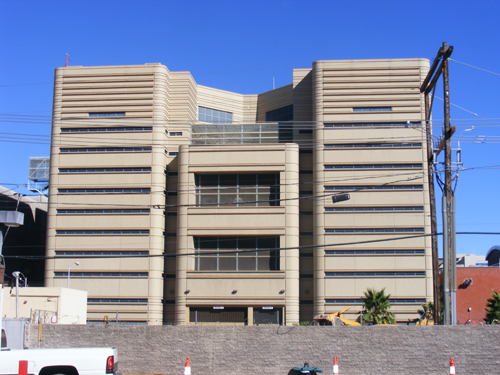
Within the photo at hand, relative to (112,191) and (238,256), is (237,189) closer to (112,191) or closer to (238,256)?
(238,256)

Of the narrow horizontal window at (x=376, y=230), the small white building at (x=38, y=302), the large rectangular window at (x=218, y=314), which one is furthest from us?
the narrow horizontal window at (x=376, y=230)

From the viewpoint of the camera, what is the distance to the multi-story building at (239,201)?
151 ft

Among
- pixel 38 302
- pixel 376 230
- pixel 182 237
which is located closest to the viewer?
pixel 38 302

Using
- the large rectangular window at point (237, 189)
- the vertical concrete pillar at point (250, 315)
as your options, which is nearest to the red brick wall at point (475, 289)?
the large rectangular window at point (237, 189)

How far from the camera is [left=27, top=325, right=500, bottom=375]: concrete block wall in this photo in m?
21.2

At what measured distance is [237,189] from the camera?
4853cm

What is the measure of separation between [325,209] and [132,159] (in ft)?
57.1

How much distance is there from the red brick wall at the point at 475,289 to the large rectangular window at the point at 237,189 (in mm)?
18752

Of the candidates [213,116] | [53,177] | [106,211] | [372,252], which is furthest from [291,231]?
[53,177]

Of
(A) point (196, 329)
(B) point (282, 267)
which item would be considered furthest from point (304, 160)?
(A) point (196, 329)

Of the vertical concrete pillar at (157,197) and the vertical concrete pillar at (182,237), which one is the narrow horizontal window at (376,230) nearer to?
the vertical concrete pillar at (182,237)

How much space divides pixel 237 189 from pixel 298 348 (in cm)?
2769

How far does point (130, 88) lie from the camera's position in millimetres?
50500

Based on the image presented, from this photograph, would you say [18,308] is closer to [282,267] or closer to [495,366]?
→ [282,267]
